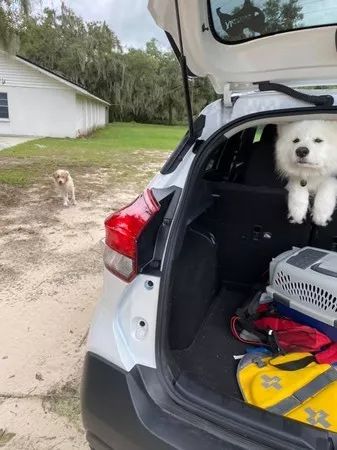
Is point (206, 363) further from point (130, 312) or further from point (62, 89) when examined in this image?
point (62, 89)

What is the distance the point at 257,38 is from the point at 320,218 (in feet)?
2.98

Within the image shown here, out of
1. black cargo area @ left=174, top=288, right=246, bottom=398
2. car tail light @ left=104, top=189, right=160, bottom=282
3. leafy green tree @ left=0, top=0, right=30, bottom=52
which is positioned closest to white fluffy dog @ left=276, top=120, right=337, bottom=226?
black cargo area @ left=174, top=288, right=246, bottom=398

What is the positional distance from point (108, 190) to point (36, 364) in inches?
190

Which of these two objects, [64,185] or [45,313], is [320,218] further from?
[64,185]

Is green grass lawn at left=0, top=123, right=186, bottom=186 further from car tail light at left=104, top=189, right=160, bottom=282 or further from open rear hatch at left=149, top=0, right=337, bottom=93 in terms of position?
car tail light at left=104, top=189, right=160, bottom=282

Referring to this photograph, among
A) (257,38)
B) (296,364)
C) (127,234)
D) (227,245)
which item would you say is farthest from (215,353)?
(257,38)

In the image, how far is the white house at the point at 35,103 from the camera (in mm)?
16594

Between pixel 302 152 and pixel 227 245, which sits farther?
pixel 227 245

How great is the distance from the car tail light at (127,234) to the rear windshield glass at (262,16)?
0.96 m

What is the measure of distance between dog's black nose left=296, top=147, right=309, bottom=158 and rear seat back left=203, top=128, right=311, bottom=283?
27cm

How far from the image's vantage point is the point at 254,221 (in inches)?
87.3

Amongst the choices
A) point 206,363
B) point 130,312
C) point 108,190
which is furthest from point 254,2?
point 108,190

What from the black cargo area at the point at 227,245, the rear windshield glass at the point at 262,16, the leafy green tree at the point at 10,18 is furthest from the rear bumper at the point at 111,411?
the leafy green tree at the point at 10,18

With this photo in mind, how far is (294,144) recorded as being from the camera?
71.6 inches
